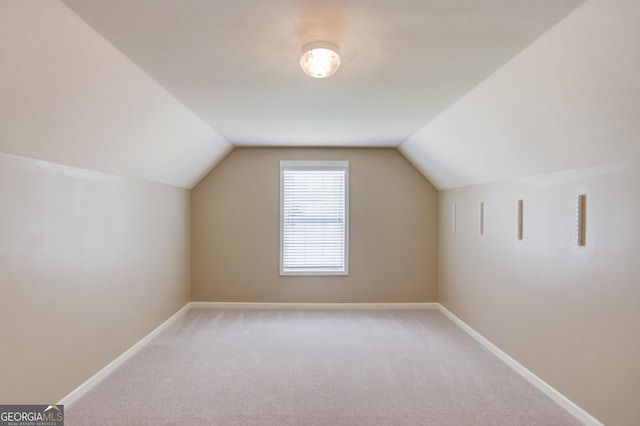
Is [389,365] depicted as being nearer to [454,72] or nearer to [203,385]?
[203,385]

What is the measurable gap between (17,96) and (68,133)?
1.80 feet

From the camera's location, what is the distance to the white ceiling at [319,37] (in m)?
1.74

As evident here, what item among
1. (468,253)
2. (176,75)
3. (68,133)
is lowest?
(468,253)

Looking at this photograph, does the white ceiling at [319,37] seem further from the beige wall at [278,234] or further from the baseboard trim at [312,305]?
the baseboard trim at [312,305]

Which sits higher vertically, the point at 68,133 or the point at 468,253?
the point at 68,133

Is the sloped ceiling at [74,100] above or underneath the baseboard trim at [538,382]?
above

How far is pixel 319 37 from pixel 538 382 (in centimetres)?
288

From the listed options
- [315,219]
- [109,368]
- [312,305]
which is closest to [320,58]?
[109,368]

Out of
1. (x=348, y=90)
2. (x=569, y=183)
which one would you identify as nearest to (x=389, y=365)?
(x=569, y=183)

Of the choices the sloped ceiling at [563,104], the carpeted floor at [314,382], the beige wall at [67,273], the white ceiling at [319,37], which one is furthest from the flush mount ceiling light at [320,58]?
the carpeted floor at [314,382]

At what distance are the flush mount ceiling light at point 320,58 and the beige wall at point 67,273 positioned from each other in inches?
67.0

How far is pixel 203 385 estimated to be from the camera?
302cm

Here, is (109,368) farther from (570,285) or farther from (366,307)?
(570,285)

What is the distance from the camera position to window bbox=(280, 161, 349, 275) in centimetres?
536
